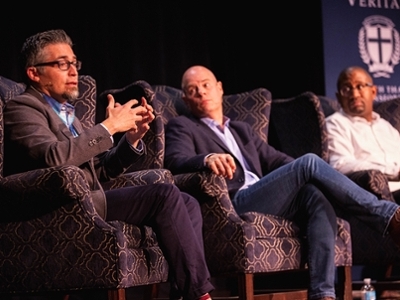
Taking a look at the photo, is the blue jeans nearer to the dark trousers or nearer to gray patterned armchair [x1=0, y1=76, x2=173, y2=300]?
the dark trousers

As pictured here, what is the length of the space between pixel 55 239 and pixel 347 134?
2.15 meters

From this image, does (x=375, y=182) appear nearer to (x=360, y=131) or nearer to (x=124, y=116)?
(x=360, y=131)

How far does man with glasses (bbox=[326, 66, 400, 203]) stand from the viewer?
4441mm

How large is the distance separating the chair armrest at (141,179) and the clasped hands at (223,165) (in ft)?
0.63

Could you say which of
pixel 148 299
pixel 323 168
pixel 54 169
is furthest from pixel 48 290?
pixel 323 168

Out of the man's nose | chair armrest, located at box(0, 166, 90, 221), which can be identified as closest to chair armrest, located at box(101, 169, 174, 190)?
chair armrest, located at box(0, 166, 90, 221)

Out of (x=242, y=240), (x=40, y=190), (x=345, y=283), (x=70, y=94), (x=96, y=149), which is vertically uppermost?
(x=70, y=94)

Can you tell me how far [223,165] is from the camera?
3.33 m

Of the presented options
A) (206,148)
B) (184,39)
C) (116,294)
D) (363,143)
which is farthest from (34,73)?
(184,39)

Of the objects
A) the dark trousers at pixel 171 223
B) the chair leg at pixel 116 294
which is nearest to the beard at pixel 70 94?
the dark trousers at pixel 171 223

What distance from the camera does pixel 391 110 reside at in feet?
16.1

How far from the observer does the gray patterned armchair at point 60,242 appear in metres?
2.80

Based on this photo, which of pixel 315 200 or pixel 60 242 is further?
pixel 315 200

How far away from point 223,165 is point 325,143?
1.24m
